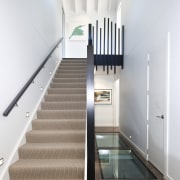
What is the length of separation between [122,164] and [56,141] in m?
1.60

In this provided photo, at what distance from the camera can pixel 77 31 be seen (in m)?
10.7

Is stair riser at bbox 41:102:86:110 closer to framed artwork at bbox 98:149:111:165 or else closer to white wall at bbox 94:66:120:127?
framed artwork at bbox 98:149:111:165

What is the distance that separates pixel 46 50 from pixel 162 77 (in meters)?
3.04

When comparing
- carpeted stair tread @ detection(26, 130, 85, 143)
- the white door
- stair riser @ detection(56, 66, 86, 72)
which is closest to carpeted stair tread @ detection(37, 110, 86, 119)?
carpeted stair tread @ detection(26, 130, 85, 143)

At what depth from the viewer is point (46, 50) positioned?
573 centimetres

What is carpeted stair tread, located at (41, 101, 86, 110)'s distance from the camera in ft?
15.8

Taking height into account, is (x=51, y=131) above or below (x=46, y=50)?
below

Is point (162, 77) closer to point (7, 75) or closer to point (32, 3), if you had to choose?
point (7, 75)

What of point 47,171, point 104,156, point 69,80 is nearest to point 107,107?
point 69,80

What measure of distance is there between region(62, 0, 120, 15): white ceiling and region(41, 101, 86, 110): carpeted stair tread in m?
6.22

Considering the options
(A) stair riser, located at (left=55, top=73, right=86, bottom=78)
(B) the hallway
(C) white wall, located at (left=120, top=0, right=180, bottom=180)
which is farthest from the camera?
(A) stair riser, located at (left=55, top=73, right=86, bottom=78)

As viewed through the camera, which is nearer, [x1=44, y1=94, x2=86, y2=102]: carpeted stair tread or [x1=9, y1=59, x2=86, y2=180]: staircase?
[x1=9, y1=59, x2=86, y2=180]: staircase

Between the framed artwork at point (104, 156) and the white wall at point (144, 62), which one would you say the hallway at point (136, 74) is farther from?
the framed artwork at point (104, 156)

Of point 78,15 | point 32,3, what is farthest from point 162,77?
point 78,15
